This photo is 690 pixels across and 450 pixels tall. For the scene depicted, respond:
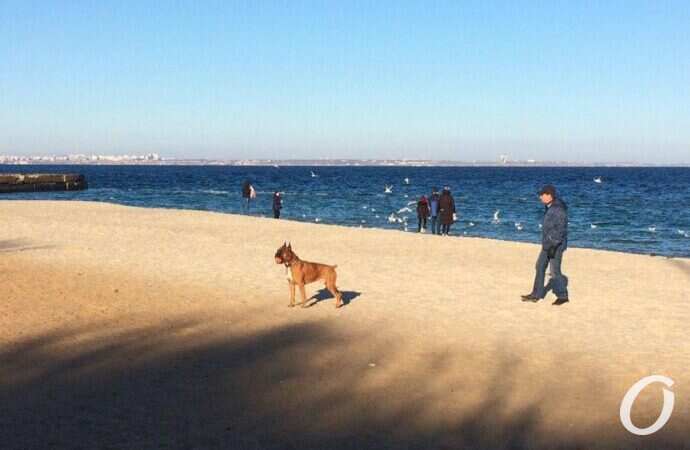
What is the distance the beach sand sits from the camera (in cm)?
634

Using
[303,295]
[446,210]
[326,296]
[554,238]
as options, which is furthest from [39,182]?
[554,238]

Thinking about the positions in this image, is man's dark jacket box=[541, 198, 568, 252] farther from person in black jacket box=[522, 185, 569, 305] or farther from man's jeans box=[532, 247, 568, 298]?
man's jeans box=[532, 247, 568, 298]

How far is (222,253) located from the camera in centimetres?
1864

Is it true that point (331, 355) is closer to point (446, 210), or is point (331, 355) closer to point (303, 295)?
point (303, 295)

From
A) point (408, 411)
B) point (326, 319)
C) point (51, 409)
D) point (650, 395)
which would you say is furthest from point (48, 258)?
point (650, 395)

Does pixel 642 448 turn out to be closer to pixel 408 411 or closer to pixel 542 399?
pixel 542 399

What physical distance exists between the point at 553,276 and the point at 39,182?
71.2 meters

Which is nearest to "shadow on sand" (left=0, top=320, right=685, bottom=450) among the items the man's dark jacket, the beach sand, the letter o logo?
the beach sand

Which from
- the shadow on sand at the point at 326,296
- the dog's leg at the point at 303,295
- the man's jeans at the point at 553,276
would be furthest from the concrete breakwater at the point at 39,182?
the man's jeans at the point at 553,276

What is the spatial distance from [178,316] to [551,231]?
18.5ft

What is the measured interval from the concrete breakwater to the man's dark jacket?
210 ft

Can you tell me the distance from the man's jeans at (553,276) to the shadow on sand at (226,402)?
368cm

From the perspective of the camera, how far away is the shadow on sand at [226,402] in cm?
607

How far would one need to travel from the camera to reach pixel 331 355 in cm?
881
